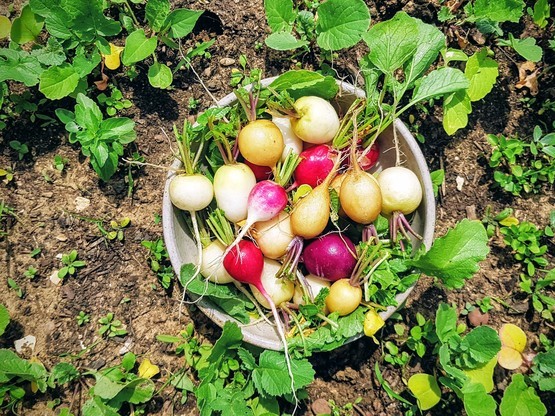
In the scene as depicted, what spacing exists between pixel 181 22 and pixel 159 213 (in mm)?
719

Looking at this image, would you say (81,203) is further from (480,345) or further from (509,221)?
(509,221)

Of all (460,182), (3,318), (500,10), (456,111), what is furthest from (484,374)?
(3,318)

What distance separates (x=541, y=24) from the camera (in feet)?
6.10

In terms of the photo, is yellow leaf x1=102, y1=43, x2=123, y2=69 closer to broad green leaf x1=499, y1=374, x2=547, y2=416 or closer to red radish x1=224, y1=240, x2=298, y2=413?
red radish x1=224, y1=240, x2=298, y2=413

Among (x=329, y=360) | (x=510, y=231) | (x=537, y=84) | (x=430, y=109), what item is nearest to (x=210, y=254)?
(x=329, y=360)

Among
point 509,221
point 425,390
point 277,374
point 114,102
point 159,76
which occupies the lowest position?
point 425,390

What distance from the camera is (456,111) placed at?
175 centimetres

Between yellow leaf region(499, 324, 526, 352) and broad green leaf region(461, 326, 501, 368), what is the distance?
0.20 metres

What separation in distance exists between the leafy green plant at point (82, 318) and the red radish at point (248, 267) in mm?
639

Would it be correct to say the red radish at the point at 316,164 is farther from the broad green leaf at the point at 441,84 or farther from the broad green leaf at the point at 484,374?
the broad green leaf at the point at 484,374

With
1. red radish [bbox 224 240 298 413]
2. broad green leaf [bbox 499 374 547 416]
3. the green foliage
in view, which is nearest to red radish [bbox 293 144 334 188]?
red radish [bbox 224 240 298 413]

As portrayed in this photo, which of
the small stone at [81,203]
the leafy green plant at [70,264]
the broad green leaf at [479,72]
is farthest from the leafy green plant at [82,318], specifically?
the broad green leaf at [479,72]

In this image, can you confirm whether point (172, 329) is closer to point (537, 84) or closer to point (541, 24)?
point (537, 84)

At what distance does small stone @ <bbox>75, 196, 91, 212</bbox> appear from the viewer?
185 cm
